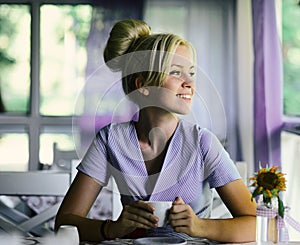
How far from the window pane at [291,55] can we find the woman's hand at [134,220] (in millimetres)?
2535

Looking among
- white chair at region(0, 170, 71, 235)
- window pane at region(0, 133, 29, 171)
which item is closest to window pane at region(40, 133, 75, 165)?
window pane at region(0, 133, 29, 171)

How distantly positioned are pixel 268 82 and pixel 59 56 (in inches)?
67.3

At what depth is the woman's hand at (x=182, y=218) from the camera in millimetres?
1389

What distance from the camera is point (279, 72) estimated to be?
364 cm

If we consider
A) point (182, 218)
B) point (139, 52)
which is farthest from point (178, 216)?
point (139, 52)

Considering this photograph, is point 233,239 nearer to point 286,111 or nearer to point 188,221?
point 188,221

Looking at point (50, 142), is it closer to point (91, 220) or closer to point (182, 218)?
point (91, 220)

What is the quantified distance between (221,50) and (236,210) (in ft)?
10.0

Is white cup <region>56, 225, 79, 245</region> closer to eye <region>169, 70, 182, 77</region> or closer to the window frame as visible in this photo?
eye <region>169, 70, 182, 77</region>

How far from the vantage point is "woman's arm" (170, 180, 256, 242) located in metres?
1.42

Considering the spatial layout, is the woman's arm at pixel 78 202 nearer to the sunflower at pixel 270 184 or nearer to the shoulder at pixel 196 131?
the shoulder at pixel 196 131

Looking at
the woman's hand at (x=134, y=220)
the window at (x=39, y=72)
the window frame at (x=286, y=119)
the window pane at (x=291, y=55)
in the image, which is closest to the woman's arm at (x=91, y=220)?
the woman's hand at (x=134, y=220)

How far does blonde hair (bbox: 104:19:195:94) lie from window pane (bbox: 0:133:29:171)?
10.5 feet

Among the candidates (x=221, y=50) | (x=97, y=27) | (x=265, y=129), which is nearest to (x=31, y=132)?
(x=97, y=27)
